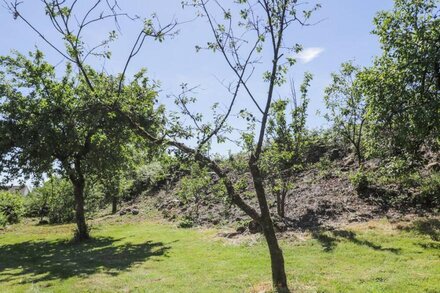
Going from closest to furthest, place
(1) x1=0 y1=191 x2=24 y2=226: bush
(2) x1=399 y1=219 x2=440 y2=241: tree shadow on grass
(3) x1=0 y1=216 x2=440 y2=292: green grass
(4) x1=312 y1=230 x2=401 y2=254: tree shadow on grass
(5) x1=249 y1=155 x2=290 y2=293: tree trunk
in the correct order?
(5) x1=249 y1=155 x2=290 y2=293: tree trunk
(3) x1=0 y1=216 x2=440 y2=292: green grass
(4) x1=312 y1=230 x2=401 y2=254: tree shadow on grass
(2) x1=399 y1=219 x2=440 y2=241: tree shadow on grass
(1) x1=0 y1=191 x2=24 y2=226: bush

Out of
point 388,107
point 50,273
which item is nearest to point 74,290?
point 50,273

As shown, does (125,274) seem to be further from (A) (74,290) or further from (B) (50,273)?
(B) (50,273)

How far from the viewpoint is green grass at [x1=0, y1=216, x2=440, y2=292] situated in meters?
11.8

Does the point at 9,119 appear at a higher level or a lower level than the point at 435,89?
higher

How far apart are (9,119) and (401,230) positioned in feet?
72.1

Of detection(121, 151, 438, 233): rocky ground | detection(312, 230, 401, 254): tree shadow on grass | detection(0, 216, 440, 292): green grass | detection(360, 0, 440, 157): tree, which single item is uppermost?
detection(360, 0, 440, 157): tree

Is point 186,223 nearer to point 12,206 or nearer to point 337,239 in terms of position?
Answer: point 337,239

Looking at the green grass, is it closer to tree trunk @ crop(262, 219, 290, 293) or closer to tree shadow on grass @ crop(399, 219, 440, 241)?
tree shadow on grass @ crop(399, 219, 440, 241)

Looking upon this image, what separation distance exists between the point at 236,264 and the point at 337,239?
4837 mm

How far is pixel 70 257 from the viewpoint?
66.6 ft

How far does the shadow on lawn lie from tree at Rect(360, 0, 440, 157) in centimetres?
1165

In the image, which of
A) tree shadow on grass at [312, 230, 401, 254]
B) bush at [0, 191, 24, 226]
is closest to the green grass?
tree shadow on grass at [312, 230, 401, 254]

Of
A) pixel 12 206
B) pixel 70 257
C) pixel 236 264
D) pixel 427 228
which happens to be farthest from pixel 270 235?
pixel 12 206

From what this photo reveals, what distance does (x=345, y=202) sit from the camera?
2222cm
